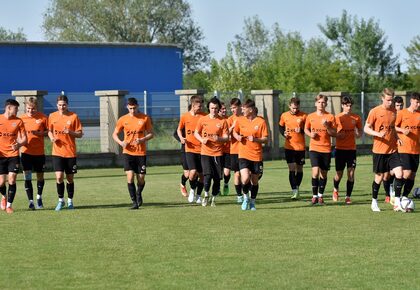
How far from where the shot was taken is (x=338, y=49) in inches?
3664

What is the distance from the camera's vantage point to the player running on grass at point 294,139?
68.8ft

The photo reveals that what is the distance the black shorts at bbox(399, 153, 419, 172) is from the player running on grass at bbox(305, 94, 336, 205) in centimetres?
214

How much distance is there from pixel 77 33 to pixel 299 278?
77.2 meters

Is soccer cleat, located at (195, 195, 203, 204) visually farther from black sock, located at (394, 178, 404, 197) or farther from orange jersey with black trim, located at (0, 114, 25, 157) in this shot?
black sock, located at (394, 178, 404, 197)

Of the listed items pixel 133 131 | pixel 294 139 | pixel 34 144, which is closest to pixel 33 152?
pixel 34 144

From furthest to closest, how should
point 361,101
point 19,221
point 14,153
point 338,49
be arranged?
point 338,49 < point 361,101 < point 14,153 < point 19,221

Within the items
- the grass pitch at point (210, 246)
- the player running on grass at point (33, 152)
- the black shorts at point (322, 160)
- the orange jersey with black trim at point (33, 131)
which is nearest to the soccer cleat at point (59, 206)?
the grass pitch at point (210, 246)

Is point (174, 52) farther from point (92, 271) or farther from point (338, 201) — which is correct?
point (92, 271)

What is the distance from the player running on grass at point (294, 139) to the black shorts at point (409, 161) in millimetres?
3757

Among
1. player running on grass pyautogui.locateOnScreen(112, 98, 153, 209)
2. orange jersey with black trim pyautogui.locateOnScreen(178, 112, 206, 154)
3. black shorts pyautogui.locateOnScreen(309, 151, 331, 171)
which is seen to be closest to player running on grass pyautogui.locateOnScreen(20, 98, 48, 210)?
player running on grass pyautogui.locateOnScreen(112, 98, 153, 209)

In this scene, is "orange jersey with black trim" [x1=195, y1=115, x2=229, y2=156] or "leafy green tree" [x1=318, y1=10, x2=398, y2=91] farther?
"leafy green tree" [x1=318, y1=10, x2=398, y2=91]

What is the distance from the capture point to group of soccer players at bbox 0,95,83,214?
723 inches

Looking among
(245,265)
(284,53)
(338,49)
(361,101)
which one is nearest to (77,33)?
(284,53)

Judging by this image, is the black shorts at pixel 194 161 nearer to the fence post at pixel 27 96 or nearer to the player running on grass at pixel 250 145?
the player running on grass at pixel 250 145
